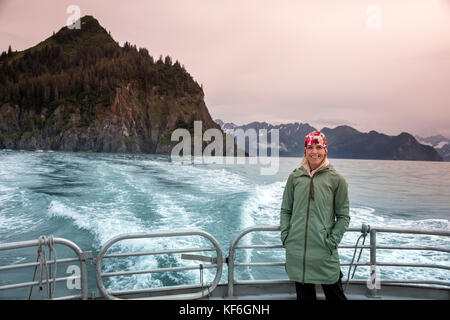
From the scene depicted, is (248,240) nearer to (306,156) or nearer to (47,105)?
(306,156)

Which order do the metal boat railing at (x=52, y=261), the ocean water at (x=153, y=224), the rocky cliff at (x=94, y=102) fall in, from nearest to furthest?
the metal boat railing at (x=52, y=261), the ocean water at (x=153, y=224), the rocky cliff at (x=94, y=102)

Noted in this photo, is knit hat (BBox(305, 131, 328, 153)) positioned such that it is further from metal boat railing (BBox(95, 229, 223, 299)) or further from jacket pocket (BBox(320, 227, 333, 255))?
metal boat railing (BBox(95, 229, 223, 299))

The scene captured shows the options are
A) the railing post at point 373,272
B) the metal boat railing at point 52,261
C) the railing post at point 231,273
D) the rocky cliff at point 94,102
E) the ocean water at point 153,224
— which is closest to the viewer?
the metal boat railing at point 52,261

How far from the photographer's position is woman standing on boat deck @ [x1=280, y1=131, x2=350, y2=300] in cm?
238

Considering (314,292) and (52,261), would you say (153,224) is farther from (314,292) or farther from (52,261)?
(314,292)

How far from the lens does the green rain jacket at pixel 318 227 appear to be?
237 cm

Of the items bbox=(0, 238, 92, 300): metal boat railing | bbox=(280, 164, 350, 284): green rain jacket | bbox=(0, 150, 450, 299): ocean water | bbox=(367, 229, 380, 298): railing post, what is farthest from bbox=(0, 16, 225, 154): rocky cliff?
bbox=(280, 164, 350, 284): green rain jacket

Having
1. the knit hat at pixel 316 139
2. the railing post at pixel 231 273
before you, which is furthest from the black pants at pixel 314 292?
the knit hat at pixel 316 139

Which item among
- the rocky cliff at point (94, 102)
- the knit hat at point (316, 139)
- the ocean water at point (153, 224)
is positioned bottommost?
the ocean water at point (153, 224)

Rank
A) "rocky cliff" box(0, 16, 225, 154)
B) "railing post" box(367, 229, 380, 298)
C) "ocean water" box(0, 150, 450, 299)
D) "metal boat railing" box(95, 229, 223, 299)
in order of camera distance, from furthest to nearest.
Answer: "rocky cliff" box(0, 16, 225, 154) < "ocean water" box(0, 150, 450, 299) < "railing post" box(367, 229, 380, 298) < "metal boat railing" box(95, 229, 223, 299)

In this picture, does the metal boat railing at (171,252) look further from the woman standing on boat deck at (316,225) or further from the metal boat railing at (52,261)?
the woman standing on boat deck at (316,225)

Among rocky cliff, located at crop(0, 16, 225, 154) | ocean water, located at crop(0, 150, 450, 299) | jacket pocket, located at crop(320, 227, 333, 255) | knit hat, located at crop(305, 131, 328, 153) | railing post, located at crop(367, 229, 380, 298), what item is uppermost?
rocky cliff, located at crop(0, 16, 225, 154)

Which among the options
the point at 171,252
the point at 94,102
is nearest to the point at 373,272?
the point at 171,252
